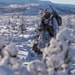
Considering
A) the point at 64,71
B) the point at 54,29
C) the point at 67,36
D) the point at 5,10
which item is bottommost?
the point at 5,10

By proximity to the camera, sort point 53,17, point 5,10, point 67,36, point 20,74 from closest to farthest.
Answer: point 20,74
point 67,36
point 53,17
point 5,10

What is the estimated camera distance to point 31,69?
530 cm

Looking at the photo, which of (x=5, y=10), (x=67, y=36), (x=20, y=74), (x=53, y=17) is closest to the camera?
(x=20, y=74)

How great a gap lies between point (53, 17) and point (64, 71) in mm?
10148

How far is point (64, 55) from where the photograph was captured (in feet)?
18.5

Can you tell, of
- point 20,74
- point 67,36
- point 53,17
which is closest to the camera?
point 20,74

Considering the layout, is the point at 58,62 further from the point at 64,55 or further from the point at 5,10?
the point at 5,10

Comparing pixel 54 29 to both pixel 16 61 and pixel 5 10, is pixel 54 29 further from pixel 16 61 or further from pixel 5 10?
pixel 5 10

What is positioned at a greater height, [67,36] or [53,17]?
[67,36]

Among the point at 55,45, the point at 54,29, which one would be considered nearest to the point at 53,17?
the point at 54,29

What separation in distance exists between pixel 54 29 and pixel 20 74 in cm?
1047

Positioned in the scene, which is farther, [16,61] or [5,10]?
[5,10]

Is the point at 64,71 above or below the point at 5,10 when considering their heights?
above

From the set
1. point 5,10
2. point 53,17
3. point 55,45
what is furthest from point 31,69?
point 5,10
